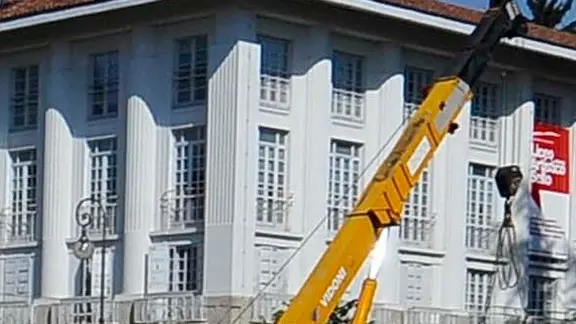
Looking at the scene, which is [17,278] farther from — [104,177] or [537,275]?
[537,275]

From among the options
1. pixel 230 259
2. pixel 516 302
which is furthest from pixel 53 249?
pixel 516 302

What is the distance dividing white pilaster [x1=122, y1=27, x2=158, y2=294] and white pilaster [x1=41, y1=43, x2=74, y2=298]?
8.93 feet

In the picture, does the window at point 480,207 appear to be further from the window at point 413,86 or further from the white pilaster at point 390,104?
the white pilaster at point 390,104

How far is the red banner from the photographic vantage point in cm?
5022

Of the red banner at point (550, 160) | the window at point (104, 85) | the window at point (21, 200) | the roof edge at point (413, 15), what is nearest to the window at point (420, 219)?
the roof edge at point (413, 15)

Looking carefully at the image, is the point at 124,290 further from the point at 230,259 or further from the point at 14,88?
the point at 14,88

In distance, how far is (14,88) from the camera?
162 ft

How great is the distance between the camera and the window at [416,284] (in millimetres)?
46625

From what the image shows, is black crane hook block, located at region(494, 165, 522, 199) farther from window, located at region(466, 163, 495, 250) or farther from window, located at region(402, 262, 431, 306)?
window, located at region(466, 163, 495, 250)

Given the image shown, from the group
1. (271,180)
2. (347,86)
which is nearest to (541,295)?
(347,86)

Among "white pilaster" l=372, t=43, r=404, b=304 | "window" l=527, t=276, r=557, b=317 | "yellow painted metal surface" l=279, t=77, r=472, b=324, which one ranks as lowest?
"window" l=527, t=276, r=557, b=317

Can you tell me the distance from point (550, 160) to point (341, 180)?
8119mm

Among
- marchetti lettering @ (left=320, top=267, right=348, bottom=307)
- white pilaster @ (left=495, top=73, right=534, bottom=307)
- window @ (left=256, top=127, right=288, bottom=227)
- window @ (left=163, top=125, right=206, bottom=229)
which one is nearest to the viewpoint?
marchetti lettering @ (left=320, top=267, right=348, bottom=307)

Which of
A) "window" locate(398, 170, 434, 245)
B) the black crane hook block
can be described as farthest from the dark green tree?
the black crane hook block
